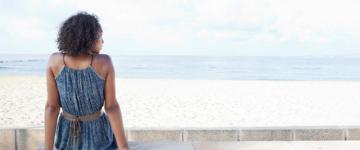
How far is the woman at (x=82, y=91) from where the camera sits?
205 centimetres

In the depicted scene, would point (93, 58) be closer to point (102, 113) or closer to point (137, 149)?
point (102, 113)

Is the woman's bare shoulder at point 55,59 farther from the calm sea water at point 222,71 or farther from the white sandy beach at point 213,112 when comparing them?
the calm sea water at point 222,71

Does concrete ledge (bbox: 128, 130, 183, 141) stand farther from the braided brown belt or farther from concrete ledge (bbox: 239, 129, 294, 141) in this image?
the braided brown belt

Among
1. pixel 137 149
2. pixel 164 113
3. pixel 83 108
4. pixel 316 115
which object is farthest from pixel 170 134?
pixel 316 115

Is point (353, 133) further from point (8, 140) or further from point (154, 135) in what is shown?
point (8, 140)

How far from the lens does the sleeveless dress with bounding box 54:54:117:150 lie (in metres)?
2.09

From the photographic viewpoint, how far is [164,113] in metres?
8.75

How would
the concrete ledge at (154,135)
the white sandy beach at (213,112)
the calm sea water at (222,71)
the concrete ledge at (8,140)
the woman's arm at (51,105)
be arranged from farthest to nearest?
the calm sea water at (222,71)
the white sandy beach at (213,112)
the concrete ledge at (154,135)
the concrete ledge at (8,140)
the woman's arm at (51,105)

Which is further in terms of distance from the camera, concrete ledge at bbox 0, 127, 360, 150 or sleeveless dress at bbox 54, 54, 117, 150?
concrete ledge at bbox 0, 127, 360, 150

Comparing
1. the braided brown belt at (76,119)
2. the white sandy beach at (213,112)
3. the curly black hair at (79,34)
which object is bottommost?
the white sandy beach at (213,112)

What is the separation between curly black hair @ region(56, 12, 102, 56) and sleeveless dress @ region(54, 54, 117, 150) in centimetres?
10

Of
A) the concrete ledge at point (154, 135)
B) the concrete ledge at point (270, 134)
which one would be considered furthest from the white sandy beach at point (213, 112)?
the concrete ledge at point (270, 134)

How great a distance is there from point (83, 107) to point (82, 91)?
109 mm

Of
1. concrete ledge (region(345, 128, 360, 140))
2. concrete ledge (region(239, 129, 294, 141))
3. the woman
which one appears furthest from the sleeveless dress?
concrete ledge (region(345, 128, 360, 140))
